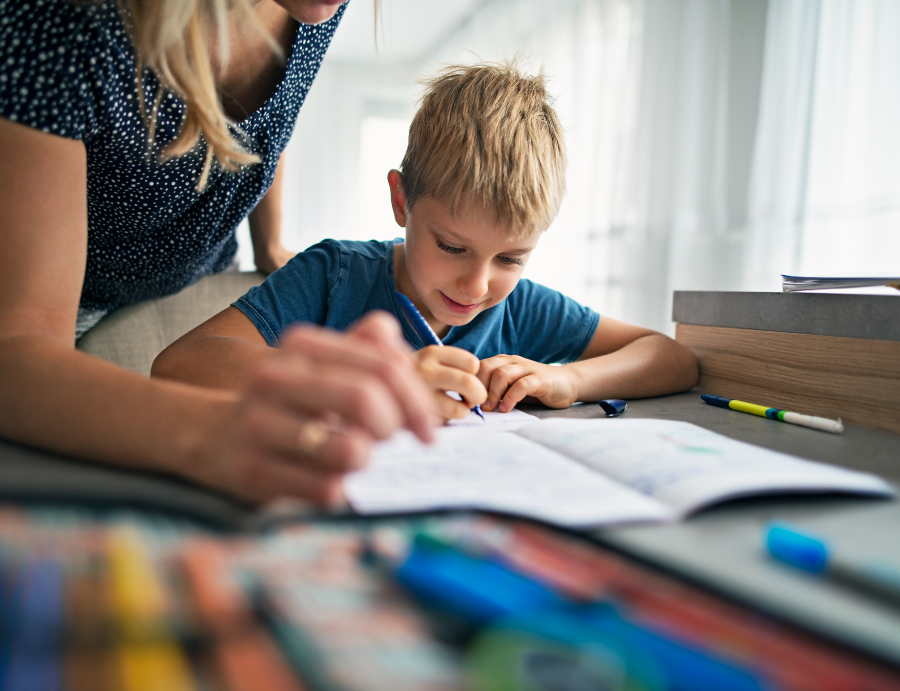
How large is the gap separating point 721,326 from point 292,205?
2.77m

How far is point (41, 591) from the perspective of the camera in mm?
213

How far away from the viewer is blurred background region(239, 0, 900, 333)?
1.87 meters

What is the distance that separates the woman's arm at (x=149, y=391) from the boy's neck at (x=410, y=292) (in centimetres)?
51

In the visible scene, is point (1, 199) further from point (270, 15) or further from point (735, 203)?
point (735, 203)

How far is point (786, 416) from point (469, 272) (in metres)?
0.40

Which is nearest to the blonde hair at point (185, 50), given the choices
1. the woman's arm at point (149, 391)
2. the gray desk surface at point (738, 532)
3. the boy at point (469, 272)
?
the woman's arm at point (149, 391)

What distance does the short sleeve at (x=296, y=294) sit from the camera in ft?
2.77

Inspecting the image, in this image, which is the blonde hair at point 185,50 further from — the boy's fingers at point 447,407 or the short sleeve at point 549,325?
the short sleeve at point 549,325

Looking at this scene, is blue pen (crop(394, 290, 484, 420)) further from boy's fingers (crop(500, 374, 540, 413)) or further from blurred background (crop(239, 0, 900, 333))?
blurred background (crop(239, 0, 900, 333))

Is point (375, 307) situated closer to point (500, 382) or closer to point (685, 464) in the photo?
point (500, 382)

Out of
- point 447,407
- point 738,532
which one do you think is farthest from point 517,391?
point 738,532

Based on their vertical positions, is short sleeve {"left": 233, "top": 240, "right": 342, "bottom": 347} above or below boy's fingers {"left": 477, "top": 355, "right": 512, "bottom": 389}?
above

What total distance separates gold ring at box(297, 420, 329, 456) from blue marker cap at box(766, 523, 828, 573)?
0.73 ft

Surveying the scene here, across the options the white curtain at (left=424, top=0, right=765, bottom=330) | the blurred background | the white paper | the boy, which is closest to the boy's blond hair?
the boy
